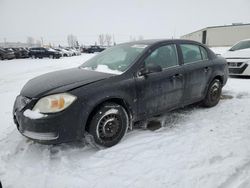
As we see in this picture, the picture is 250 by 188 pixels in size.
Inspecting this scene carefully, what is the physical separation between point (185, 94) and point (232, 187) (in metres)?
2.09

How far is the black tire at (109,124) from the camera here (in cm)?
307

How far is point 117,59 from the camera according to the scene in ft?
12.7

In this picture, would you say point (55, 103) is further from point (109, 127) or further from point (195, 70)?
point (195, 70)

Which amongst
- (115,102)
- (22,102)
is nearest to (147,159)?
(115,102)

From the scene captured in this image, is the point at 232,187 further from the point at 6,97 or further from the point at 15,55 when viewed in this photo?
the point at 15,55

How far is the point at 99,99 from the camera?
9.91 feet

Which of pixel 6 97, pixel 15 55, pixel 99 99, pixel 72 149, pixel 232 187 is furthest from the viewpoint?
pixel 15 55

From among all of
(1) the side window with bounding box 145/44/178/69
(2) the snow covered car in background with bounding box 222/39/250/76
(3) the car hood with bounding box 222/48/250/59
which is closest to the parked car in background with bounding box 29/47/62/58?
(3) the car hood with bounding box 222/48/250/59

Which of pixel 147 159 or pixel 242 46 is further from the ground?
pixel 242 46

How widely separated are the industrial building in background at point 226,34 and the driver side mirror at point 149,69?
5173 cm

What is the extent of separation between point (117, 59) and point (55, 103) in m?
1.49

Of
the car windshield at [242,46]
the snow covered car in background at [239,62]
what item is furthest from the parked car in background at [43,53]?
the snow covered car in background at [239,62]

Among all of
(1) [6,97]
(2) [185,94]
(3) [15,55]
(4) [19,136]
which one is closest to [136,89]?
(2) [185,94]

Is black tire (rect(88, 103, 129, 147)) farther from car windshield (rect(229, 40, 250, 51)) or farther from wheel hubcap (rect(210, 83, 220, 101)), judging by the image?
car windshield (rect(229, 40, 250, 51))
